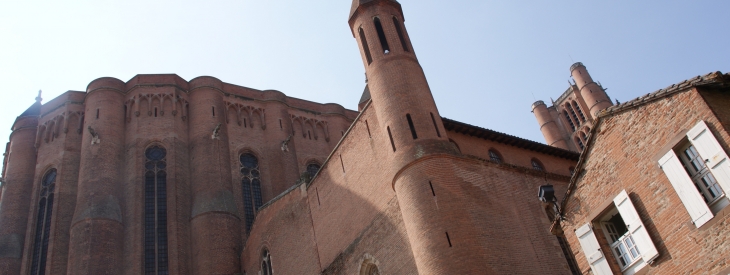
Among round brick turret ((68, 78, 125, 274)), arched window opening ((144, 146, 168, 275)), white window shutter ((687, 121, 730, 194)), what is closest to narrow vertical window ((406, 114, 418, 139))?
white window shutter ((687, 121, 730, 194))

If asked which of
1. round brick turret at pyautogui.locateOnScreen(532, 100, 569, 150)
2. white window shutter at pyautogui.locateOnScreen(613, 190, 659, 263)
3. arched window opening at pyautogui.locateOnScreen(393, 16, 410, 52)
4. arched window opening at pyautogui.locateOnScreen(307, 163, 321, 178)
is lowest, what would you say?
white window shutter at pyautogui.locateOnScreen(613, 190, 659, 263)

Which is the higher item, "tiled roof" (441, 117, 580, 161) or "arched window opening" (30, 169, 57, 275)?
"arched window opening" (30, 169, 57, 275)

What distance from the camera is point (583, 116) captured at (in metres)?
48.2

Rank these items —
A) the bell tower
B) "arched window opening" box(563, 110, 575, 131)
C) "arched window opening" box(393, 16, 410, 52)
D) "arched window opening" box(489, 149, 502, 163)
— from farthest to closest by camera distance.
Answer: "arched window opening" box(563, 110, 575, 131)
"arched window opening" box(489, 149, 502, 163)
"arched window opening" box(393, 16, 410, 52)
the bell tower

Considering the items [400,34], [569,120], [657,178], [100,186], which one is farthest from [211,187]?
[569,120]

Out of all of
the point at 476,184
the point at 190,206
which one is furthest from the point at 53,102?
the point at 476,184

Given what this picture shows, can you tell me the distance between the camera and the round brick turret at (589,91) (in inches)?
1778

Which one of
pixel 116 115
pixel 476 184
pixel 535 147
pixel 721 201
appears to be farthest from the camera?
pixel 116 115

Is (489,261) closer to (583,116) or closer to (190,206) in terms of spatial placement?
(190,206)

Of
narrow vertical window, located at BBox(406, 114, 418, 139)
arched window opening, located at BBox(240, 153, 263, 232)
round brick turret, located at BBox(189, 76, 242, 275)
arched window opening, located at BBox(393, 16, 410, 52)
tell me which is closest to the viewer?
narrow vertical window, located at BBox(406, 114, 418, 139)

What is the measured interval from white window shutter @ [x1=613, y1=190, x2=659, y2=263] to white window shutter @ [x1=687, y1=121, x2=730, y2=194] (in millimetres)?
1638

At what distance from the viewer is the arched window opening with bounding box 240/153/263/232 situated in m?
27.8

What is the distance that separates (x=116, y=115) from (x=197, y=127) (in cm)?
365

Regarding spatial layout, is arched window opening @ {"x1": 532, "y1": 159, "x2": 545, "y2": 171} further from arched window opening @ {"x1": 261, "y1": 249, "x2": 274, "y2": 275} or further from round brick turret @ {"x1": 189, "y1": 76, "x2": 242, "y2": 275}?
round brick turret @ {"x1": 189, "y1": 76, "x2": 242, "y2": 275}
